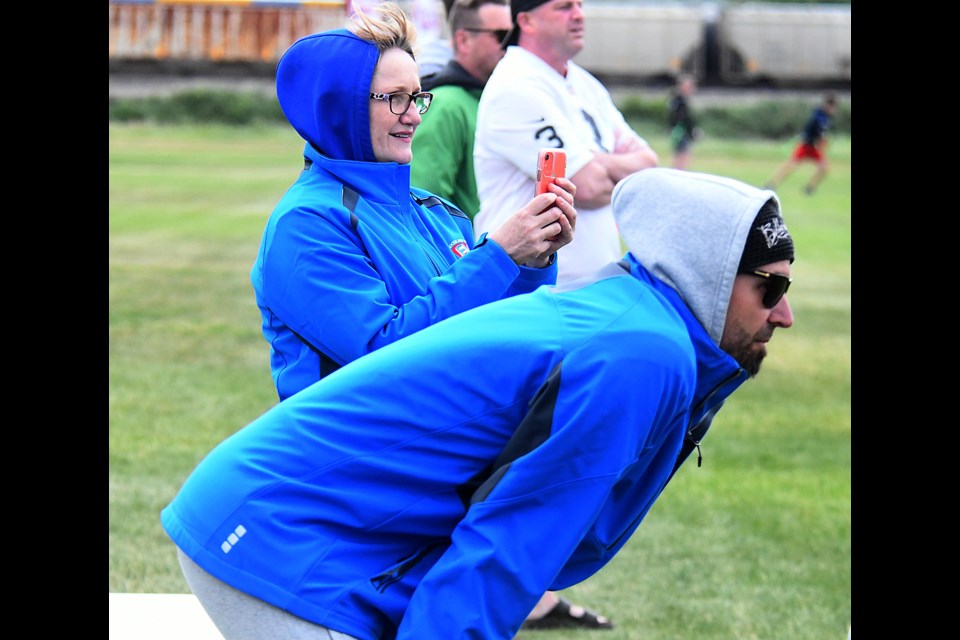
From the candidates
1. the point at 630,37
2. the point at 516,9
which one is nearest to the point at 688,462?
the point at 516,9

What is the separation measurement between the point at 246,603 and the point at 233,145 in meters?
29.9

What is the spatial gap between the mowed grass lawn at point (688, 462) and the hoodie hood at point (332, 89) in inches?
48.3

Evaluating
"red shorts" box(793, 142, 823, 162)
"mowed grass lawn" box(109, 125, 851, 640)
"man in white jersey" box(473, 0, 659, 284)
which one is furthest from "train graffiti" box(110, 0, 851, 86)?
"man in white jersey" box(473, 0, 659, 284)

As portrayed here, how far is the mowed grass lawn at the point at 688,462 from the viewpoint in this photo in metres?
5.18

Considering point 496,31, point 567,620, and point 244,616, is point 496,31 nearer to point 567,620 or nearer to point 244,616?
point 567,620

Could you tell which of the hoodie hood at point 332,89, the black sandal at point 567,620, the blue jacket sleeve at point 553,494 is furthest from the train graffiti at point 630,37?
the blue jacket sleeve at point 553,494

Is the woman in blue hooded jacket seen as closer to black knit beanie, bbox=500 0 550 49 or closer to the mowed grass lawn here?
the mowed grass lawn

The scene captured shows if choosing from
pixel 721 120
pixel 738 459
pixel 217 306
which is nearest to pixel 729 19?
pixel 721 120

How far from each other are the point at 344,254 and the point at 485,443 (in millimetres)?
733

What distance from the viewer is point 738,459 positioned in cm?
736

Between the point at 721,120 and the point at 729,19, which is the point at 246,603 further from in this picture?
the point at 729,19

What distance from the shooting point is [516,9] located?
5.07 meters

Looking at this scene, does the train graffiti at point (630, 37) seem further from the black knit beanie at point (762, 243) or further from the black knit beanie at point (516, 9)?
the black knit beanie at point (762, 243)
